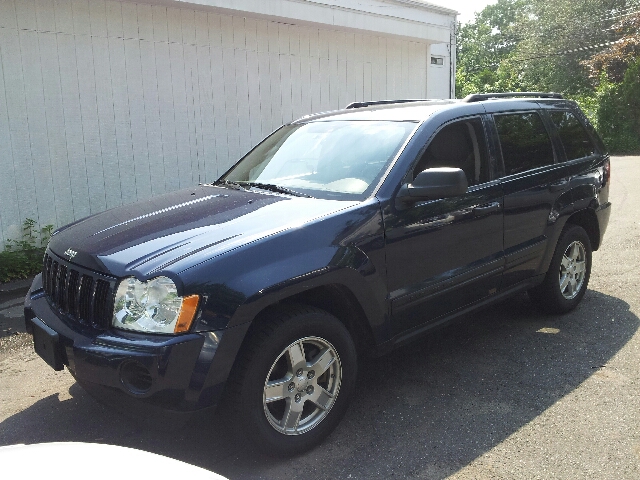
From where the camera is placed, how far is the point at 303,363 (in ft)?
10.4

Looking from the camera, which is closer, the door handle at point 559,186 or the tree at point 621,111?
the door handle at point 559,186

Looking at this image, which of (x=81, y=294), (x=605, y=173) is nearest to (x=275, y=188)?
(x=81, y=294)

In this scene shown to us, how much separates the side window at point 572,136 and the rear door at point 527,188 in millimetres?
221

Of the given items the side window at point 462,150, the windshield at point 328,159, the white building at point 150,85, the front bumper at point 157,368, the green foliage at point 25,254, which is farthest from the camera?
the white building at point 150,85

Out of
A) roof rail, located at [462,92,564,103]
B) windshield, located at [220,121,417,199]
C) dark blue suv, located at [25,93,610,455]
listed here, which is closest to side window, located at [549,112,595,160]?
dark blue suv, located at [25,93,610,455]

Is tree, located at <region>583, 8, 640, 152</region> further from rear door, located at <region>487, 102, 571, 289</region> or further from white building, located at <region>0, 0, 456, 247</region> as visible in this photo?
rear door, located at <region>487, 102, 571, 289</region>

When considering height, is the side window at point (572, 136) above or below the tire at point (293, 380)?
above

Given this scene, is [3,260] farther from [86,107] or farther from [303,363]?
[303,363]

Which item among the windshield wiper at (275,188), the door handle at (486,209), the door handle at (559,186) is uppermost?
the windshield wiper at (275,188)

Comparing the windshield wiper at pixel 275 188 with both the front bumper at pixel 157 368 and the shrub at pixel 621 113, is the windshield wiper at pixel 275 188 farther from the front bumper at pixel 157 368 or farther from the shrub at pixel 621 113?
the shrub at pixel 621 113

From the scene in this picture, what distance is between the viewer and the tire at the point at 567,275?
16.5 feet

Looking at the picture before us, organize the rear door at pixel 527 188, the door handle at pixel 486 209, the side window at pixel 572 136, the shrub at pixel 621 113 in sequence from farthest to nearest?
the shrub at pixel 621 113, the side window at pixel 572 136, the rear door at pixel 527 188, the door handle at pixel 486 209

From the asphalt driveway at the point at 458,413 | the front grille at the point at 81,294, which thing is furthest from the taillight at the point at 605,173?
the front grille at the point at 81,294

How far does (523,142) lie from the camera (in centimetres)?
468
